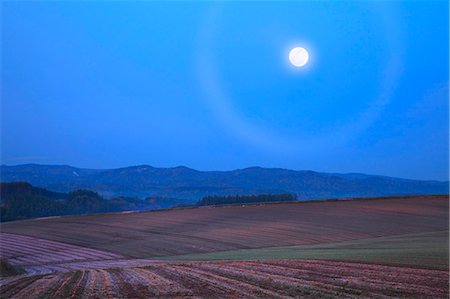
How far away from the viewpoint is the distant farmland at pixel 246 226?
37.9 metres

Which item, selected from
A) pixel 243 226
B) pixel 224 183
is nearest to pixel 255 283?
pixel 243 226

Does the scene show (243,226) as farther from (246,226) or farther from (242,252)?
(242,252)

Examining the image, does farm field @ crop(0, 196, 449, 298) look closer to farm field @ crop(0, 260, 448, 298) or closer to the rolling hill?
farm field @ crop(0, 260, 448, 298)

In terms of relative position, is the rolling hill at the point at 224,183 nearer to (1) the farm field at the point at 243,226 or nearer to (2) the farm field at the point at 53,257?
(1) the farm field at the point at 243,226

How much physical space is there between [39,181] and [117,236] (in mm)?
148813

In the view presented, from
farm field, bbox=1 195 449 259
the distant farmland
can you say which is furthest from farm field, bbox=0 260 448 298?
farm field, bbox=1 195 449 259

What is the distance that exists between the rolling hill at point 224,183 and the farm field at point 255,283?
125m

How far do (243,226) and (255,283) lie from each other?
3295cm

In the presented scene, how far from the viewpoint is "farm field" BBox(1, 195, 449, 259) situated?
38.3 m

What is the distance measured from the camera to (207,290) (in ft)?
49.5

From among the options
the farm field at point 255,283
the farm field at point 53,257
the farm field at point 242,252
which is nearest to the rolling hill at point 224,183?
the farm field at point 242,252

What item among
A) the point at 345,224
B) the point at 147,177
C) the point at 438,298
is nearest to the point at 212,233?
the point at 345,224

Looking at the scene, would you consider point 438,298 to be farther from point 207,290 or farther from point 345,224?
point 345,224

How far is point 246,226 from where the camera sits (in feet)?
159
